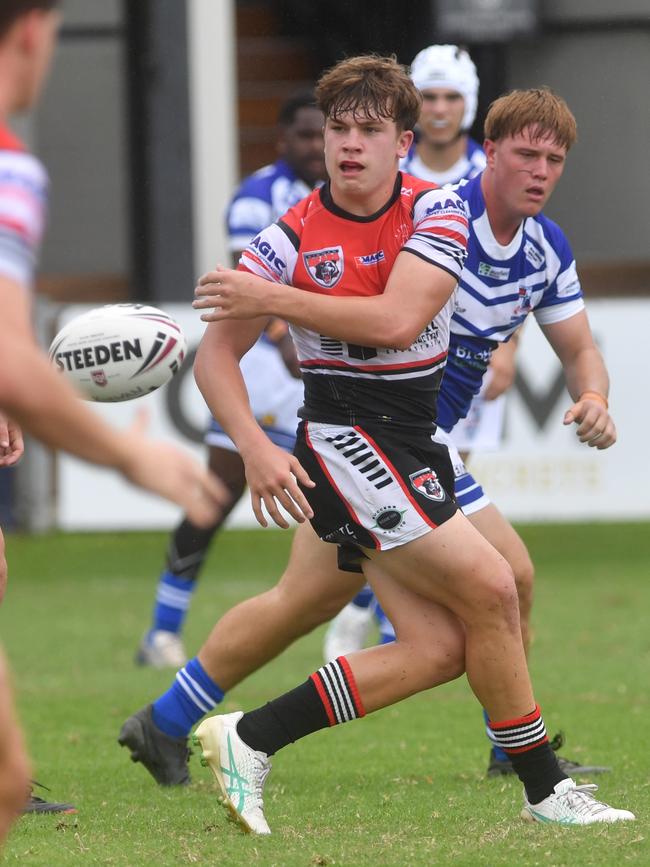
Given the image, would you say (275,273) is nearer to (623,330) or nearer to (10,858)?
(10,858)

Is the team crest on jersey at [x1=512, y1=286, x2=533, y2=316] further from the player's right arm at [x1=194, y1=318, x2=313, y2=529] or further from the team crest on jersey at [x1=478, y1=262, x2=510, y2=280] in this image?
the player's right arm at [x1=194, y1=318, x2=313, y2=529]

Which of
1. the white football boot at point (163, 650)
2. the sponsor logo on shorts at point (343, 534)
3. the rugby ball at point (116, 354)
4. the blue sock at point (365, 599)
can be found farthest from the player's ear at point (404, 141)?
the white football boot at point (163, 650)

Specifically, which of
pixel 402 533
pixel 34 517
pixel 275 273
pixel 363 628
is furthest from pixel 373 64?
pixel 34 517

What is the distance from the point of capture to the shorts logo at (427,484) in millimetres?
4418

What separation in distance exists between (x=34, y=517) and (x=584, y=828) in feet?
28.3

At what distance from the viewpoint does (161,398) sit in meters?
11.1

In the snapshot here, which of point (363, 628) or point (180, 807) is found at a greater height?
point (180, 807)

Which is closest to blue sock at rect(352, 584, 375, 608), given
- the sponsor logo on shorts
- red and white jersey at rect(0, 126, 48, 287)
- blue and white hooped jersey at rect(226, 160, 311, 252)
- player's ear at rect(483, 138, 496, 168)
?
blue and white hooped jersey at rect(226, 160, 311, 252)

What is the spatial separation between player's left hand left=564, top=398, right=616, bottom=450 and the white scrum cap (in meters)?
2.73

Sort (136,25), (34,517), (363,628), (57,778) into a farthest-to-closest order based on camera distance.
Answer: (136,25) → (34,517) → (363,628) → (57,778)

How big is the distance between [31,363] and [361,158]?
5.76 ft

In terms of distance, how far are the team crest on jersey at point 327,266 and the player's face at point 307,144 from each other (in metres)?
3.72

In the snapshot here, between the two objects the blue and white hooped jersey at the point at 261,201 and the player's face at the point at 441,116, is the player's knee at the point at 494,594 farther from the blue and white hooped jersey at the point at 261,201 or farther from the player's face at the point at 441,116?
the blue and white hooped jersey at the point at 261,201

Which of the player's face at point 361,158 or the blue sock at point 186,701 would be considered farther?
the blue sock at point 186,701
